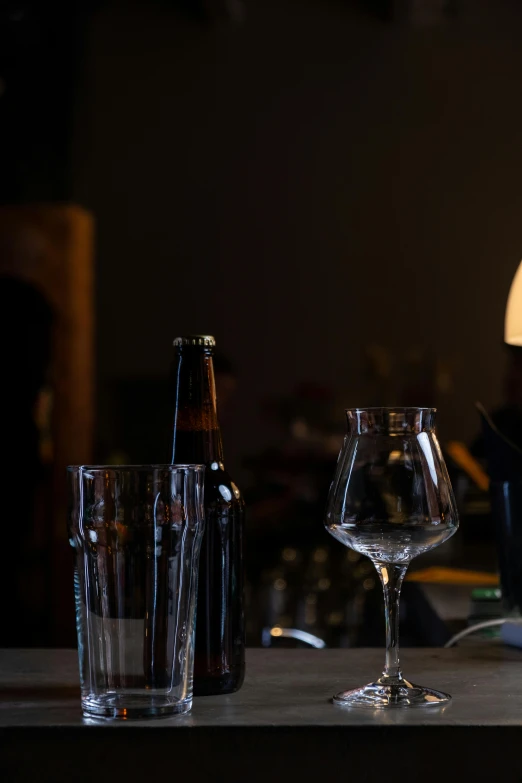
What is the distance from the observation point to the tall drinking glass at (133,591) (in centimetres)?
69

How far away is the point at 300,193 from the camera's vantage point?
5.14 m

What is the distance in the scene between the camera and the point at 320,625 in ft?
8.28

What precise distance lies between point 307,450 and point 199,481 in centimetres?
429

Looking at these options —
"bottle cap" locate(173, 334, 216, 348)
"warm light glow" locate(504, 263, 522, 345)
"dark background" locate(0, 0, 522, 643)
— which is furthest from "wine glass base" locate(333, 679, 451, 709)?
"dark background" locate(0, 0, 522, 643)

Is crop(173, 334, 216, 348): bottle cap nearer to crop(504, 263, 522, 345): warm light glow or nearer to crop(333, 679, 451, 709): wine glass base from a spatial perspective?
crop(333, 679, 451, 709): wine glass base

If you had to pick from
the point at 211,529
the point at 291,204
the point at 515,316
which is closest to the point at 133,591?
the point at 211,529

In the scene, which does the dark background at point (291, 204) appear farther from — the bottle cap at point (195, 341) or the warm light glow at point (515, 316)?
the bottle cap at point (195, 341)

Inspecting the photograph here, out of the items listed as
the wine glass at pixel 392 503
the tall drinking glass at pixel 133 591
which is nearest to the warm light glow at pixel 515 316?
the wine glass at pixel 392 503

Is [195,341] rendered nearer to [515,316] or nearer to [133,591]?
[133,591]

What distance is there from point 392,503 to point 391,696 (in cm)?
13

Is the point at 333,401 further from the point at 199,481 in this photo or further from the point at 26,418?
the point at 199,481

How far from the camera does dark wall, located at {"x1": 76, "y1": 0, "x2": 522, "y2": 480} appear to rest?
506 cm

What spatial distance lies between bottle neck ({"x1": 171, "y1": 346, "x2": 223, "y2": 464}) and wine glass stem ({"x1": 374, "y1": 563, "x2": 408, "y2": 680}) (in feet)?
0.48

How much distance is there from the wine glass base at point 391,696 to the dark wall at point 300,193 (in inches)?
167
